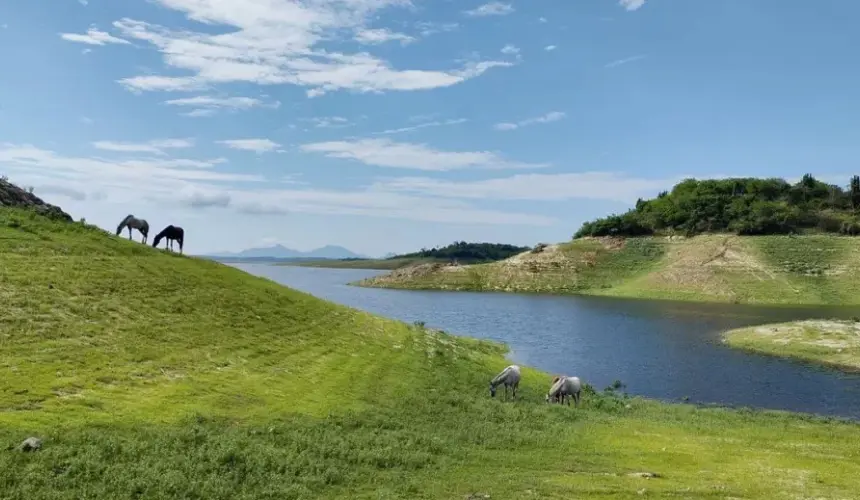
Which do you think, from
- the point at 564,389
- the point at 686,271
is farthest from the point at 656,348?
the point at 686,271

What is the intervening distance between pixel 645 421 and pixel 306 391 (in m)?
17.5

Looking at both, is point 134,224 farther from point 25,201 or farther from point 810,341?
point 810,341

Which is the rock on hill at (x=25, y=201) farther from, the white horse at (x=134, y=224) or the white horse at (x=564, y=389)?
the white horse at (x=564, y=389)

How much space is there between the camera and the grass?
56.7m

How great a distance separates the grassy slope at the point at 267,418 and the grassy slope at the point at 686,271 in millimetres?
118020

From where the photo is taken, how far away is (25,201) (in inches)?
1554

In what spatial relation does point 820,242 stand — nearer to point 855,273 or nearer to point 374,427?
point 855,273

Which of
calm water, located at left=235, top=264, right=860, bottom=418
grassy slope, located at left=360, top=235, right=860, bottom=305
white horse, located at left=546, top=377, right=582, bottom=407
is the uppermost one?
grassy slope, located at left=360, top=235, right=860, bottom=305

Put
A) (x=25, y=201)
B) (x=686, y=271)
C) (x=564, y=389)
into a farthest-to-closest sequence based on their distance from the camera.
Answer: (x=686, y=271) → (x=25, y=201) → (x=564, y=389)

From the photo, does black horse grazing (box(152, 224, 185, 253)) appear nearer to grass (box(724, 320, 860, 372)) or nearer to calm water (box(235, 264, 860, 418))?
calm water (box(235, 264, 860, 418))

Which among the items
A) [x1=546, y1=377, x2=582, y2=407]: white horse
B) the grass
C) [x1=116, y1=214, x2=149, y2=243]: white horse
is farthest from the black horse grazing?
Result: the grass

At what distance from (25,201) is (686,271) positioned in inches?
5948

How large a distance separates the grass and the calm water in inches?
106

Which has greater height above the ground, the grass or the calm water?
the grass
